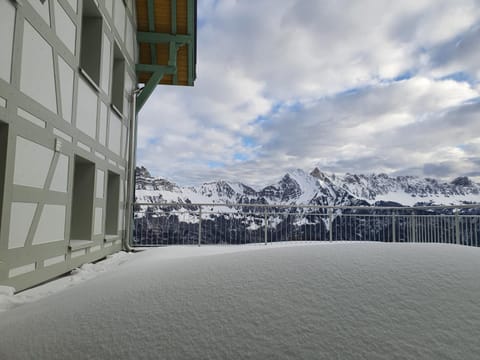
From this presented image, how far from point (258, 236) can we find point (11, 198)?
4.86 m

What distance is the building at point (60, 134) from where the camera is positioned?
225cm

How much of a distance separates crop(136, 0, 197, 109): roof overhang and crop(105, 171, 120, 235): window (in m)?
1.96

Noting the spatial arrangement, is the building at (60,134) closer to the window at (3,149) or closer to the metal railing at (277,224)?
the window at (3,149)

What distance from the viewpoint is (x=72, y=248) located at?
332 cm

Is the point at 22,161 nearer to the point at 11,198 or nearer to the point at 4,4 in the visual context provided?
the point at 11,198

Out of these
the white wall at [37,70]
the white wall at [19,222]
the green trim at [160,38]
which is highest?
the green trim at [160,38]

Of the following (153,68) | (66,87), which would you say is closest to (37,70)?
(66,87)

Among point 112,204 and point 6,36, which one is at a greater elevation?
point 6,36

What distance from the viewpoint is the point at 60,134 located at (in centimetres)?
302

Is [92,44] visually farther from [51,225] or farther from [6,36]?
[51,225]

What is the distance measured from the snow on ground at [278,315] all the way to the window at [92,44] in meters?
3.55

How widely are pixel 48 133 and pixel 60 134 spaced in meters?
0.24

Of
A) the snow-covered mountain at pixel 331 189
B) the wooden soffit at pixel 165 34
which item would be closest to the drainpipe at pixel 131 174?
the wooden soffit at pixel 165 34

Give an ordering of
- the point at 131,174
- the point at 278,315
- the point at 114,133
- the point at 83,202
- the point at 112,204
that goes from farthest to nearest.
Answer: the point at 131,174, the point at 112,204, the point at 114,133, the point at 83,202, the point at 278,315
